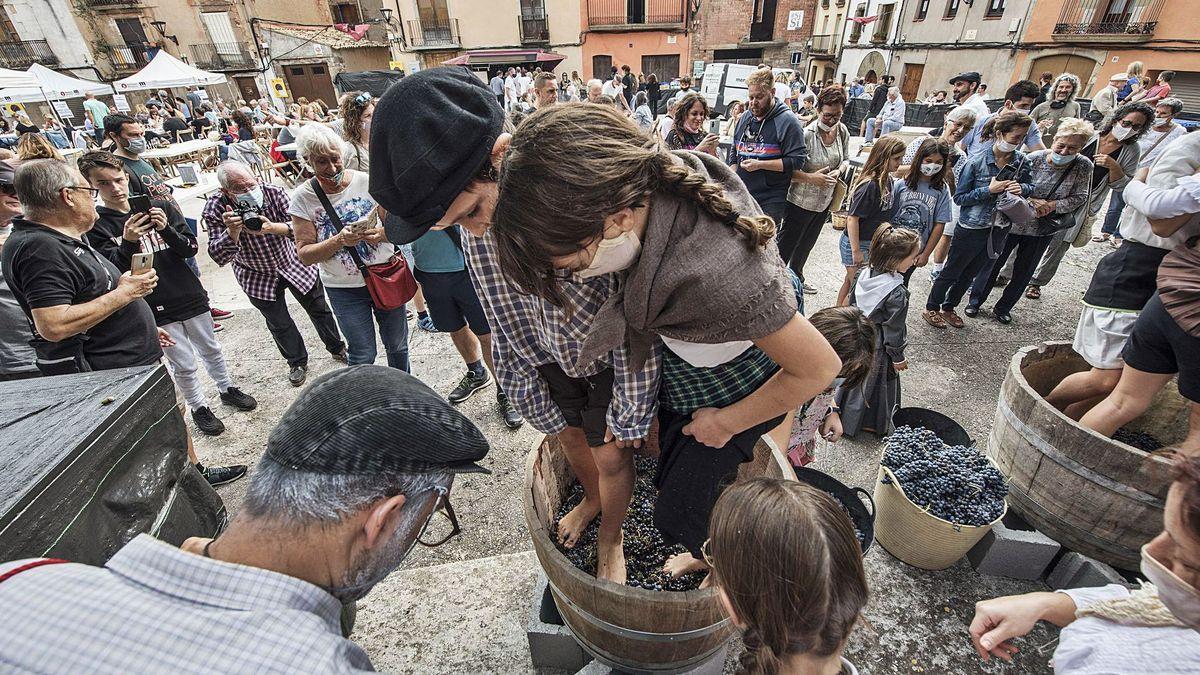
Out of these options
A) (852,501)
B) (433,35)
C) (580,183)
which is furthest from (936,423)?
(433,35)

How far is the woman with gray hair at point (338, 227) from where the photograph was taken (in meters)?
2.94

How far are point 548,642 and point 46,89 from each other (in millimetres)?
23309

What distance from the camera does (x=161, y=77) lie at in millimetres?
16562

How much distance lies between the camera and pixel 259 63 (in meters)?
29.6

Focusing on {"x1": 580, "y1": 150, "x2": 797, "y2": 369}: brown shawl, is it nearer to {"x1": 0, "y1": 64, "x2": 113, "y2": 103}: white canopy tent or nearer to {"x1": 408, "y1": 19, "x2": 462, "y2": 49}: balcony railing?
{"x1": 0, "y1": 64, "x2": 113, "y2": 103}: white canopy tent

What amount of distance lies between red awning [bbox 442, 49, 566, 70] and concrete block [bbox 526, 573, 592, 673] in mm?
28752

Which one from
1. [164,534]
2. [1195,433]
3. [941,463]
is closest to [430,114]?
[164,534]

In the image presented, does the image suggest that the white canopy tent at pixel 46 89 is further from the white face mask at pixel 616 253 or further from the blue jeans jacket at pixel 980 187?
the blue jeans jacket at pixel 980 187

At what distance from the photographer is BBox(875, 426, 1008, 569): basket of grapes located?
222cm

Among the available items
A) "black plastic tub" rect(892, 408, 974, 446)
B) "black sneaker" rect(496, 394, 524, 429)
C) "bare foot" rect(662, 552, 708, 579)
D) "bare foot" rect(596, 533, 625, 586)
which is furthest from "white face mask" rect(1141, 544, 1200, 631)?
"black sneaker" rect(496, 394, 524, 429)

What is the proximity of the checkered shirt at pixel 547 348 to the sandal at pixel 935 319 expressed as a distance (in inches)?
173

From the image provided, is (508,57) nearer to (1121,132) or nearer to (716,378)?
(1121,132)

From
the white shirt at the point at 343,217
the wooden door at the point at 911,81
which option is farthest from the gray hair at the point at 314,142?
the wooden door at the point at 911,81

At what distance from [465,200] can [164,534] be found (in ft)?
6.47
